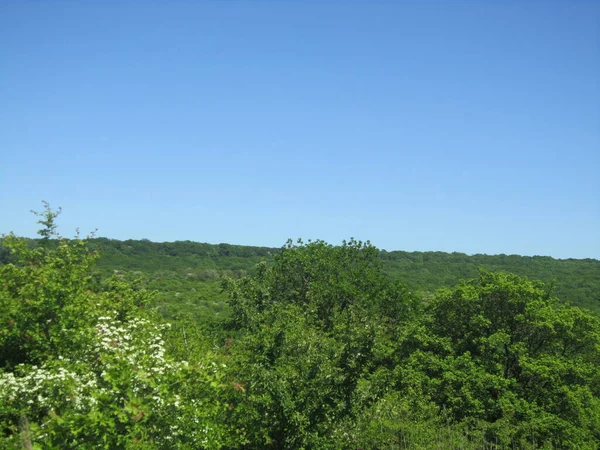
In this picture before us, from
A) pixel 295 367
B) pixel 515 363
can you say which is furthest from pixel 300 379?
pixel 515 363

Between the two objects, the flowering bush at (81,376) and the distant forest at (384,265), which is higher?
the distant forest at (384,265)

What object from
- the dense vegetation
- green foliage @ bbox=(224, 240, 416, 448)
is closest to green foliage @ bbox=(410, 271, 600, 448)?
the dense vegetation

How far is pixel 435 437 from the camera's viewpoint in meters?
22.3

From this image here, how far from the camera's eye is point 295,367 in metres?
18.3

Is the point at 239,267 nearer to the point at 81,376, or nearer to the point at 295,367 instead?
the point at 295,367

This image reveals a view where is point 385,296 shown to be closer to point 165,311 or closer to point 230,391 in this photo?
point 230,391

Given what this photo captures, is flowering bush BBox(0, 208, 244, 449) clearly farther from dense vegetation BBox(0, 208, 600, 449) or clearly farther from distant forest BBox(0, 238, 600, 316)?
distant forest BBox(0, 238, 600, 316)

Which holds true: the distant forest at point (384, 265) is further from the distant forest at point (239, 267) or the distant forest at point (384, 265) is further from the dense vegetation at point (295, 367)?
the dense vegetation at point (295, 367)

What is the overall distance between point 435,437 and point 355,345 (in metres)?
6.23

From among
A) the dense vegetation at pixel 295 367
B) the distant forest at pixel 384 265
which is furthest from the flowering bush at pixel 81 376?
the distant forest at pixel 384 265

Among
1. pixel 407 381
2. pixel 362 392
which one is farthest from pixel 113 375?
pixel 407 381

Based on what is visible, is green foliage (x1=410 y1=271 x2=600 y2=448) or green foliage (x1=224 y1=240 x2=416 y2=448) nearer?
green foliage (x1=224 y1=240 x2=416 y2=448)

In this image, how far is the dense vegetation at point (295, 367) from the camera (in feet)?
44.1

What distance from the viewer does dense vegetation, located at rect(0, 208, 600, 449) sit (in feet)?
44.1
